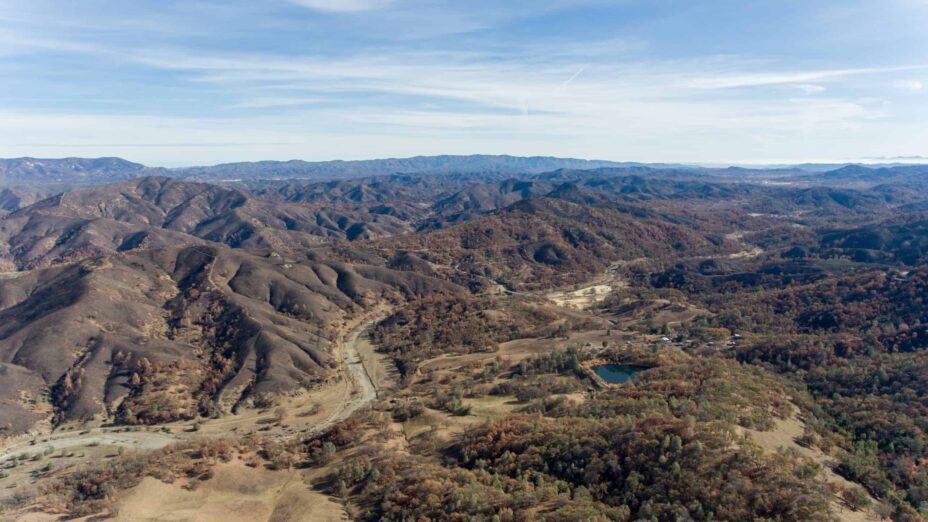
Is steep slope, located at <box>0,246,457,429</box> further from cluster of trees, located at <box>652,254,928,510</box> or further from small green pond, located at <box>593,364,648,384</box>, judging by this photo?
cluster of trees, located at <box>652,254,928,510</box>

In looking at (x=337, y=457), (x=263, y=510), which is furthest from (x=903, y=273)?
(x=263, y=510)

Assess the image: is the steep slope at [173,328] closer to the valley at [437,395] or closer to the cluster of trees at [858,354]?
the valley at [437,395]

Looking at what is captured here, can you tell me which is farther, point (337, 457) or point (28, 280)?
point (28, 280)

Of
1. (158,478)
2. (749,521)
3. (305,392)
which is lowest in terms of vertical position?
(305,392)

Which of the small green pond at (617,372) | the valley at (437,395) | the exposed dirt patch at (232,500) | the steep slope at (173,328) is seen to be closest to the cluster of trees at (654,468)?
the valley at (437,395)

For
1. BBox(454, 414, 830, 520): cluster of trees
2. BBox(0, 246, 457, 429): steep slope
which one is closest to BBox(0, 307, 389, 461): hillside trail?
BBox(0, 246, 457, 429): steep slope

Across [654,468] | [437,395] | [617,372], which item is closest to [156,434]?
[437,395]

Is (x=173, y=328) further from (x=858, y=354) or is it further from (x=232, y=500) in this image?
A: (x=858, y=354)

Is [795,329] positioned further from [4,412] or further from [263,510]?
[4,412]
